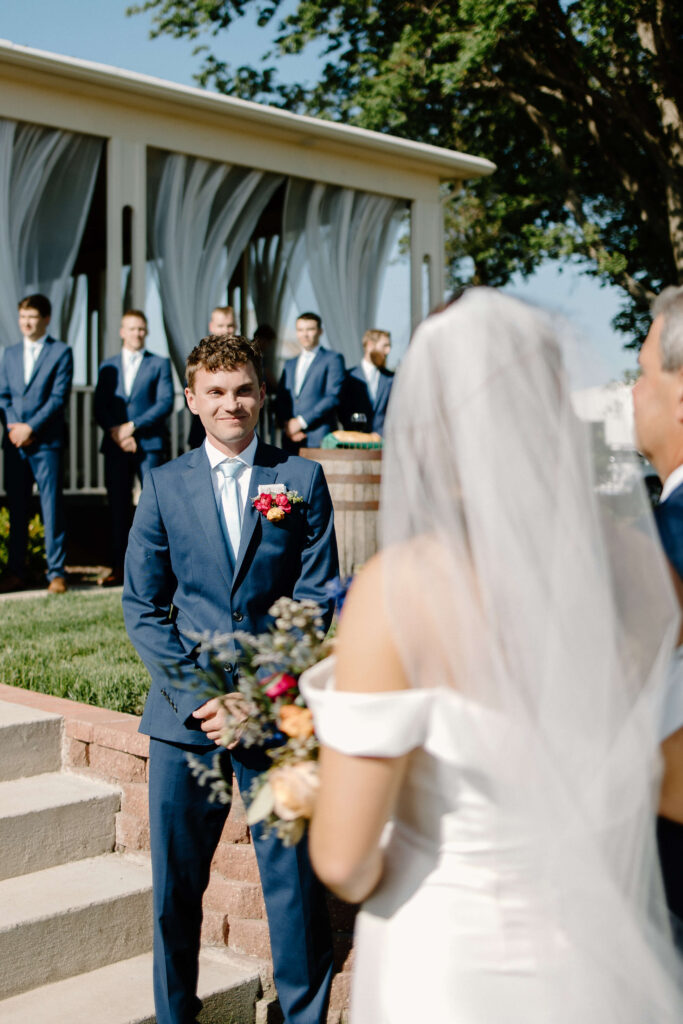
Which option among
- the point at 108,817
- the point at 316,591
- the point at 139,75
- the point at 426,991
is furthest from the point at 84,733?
the point at 139,75

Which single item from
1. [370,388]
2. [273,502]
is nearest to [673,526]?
[273,502]

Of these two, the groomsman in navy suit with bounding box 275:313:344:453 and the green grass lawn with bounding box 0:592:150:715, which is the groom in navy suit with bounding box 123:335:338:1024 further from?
the groomsman in navy suit with bounding box 275:313:344:453

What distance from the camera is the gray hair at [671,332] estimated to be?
84.7 inches

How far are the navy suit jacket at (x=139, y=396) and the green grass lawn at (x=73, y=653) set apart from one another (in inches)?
84.9

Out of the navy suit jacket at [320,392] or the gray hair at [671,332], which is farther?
the navy suit jacket at [320,392]

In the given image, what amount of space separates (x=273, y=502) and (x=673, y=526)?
4.63ft

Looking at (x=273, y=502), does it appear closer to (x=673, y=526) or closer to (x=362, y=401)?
(x=673, y=526)

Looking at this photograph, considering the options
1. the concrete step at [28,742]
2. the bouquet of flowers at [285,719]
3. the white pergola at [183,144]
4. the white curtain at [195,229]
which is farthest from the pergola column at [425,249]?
A: the bouquet of flowers at [285,719]

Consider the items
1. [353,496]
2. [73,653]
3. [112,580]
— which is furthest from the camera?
[112,580]

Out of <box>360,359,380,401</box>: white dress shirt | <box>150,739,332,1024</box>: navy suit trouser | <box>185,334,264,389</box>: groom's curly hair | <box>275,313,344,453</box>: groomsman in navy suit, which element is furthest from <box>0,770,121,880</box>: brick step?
<box>360,359,380,401</box>: white dress shirt

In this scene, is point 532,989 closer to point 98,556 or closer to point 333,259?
point 98,556

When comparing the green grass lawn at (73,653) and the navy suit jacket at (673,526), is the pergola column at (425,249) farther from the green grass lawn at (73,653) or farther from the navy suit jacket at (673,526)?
the navy suit jacket at (673,526)

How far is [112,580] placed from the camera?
959cm

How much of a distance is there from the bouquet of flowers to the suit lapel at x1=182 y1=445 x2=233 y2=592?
34.9 inches
